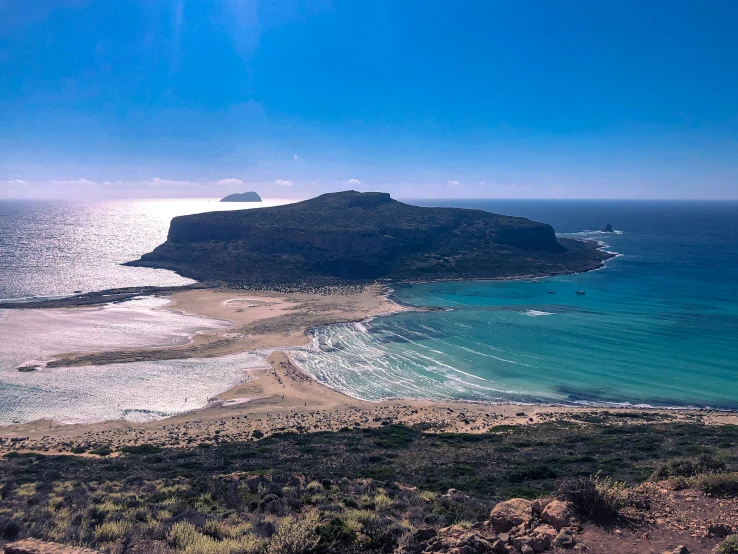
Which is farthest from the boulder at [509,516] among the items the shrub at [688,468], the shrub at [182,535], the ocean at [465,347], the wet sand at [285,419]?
the ocean at [465,347]

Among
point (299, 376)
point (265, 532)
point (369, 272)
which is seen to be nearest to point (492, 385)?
point (299, 376)

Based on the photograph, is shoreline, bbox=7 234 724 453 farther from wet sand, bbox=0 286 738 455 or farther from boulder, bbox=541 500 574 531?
boulder, bbox=541 500 574 531

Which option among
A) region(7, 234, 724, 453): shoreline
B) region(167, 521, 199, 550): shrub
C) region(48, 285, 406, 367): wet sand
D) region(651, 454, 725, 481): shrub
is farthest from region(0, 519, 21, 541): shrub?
region(48, 285, 406, 367): wet sand

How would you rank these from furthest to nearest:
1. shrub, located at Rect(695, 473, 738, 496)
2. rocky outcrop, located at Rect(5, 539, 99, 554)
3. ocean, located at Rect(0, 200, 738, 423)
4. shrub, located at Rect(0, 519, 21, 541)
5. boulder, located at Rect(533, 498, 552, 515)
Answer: ocean, located at Rect(0, 200, 738, 423) → shrub, located at Rect(695, 473, 738, 496) → shrub, located at Rect(0, 519, 21, 541) → boulder, located at Rect(533, 498, 552, 515) → rocky outcrop, located at Rect(5, 539, 99, 554)

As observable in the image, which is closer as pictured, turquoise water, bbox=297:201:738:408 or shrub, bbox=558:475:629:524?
shrub, bbox=558:475:629:524

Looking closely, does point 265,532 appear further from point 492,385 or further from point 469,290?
point 469,290
